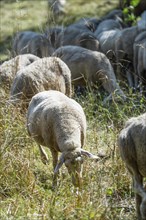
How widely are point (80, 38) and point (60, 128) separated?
696 centimetres

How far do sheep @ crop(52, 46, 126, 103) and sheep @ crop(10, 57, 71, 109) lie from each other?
1143mm

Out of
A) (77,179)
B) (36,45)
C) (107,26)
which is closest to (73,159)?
(77,179)

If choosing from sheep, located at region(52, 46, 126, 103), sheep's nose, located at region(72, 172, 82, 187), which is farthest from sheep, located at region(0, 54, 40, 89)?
sheep's nose, located at region(72, 172, 82, 187)

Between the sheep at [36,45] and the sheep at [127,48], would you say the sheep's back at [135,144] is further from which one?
the sheep at [36,45]

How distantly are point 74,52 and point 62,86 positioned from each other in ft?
7.21

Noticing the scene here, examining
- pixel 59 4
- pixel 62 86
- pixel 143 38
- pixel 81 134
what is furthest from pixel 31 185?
pixel 59 4

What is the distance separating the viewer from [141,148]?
524 centimetres

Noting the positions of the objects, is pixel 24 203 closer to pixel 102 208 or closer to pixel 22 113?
pixel 102 208

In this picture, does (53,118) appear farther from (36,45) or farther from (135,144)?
(36,45)

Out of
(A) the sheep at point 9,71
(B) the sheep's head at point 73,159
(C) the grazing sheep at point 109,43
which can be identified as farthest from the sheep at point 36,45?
(B) the sheep's head at point 73,159

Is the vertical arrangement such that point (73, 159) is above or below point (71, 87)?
above

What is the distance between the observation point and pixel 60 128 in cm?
693

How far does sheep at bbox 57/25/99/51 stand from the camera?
43.3 feet

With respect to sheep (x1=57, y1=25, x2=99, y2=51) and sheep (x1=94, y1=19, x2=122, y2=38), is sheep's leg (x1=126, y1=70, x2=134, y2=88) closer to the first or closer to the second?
sheep (x1=57, y1=25, x2=99, y2=51)
